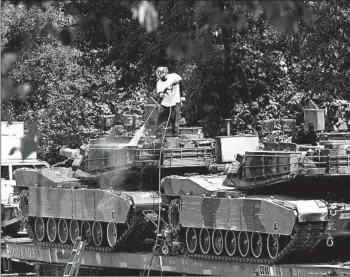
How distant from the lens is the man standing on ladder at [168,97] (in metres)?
21.1

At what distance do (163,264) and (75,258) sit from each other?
5.98 ft

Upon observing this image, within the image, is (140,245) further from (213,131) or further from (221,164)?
(213,131)

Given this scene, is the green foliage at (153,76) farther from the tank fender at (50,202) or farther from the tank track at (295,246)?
the tank track at (295,246)

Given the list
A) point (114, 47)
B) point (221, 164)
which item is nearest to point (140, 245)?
point (221, 164)

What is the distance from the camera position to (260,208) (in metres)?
18.2

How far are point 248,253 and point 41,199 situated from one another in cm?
704

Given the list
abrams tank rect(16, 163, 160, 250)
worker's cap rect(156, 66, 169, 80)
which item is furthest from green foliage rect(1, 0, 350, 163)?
worker's cap rect(156, 66, 169, 80)

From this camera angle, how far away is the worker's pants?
21.5 meters

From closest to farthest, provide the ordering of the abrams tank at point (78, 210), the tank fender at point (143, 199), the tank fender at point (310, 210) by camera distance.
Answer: the tank fender at point (310, 210), the tank fender at point (143, 199), the abrams tank at point (78, 210)

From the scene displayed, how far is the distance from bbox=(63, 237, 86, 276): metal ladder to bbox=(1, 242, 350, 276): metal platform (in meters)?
0.50

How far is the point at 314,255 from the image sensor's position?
19.0m

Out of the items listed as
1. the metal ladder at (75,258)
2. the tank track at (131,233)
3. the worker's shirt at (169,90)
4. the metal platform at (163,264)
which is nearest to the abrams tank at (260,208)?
the metal platform at (163,264)

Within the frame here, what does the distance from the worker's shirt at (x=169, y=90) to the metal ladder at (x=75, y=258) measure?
3.17 meters

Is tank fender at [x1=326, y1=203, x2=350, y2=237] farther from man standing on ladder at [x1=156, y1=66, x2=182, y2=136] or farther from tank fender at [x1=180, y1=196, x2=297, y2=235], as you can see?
man standing on ladder at [x1=156, y1=66, x2=182, y2=136]
